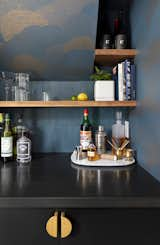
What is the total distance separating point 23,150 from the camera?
3.82ft

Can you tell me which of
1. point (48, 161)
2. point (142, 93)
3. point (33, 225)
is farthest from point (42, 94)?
point (33, 225)

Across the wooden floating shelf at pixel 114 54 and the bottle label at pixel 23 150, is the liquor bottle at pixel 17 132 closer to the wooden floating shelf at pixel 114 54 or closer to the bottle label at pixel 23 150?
the bottle label at pixel 23 150

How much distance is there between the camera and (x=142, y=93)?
3.43 feet

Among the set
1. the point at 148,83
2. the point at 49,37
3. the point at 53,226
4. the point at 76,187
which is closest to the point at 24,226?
the point at 53,226

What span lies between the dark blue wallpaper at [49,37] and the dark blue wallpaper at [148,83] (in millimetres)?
251

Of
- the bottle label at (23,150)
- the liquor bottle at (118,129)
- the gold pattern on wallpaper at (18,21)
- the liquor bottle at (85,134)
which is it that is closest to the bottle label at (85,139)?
the liquor bottle at (85,134)

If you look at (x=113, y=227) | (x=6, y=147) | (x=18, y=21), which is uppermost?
(x=18, y=21)

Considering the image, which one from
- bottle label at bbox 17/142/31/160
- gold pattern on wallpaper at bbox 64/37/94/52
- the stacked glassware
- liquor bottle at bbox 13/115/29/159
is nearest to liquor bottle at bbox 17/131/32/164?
bottle label at bbox 17/142/31/160

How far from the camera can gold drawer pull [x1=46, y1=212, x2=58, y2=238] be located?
2.22 ft

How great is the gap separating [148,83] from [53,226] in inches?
28.9

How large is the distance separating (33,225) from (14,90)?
34.2 inches

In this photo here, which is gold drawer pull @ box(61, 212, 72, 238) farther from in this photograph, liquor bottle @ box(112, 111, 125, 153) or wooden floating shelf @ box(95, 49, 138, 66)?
wooden floating shelf @ box(95, 49, 138, 66)

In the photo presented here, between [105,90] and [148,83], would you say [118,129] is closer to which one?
[105,90]

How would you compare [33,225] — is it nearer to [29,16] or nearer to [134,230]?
[134,230]
